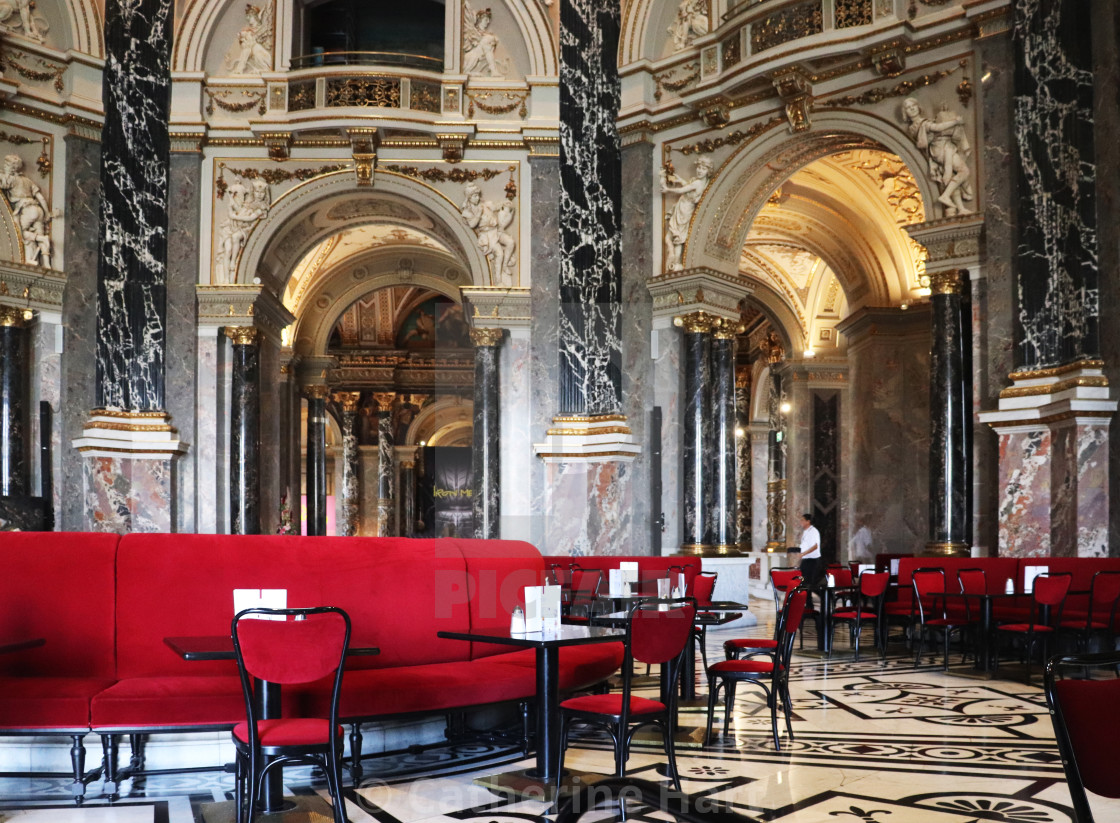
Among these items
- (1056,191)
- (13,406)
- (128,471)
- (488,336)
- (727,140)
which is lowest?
(128,471)

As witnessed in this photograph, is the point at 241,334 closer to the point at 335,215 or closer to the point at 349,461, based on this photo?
the point at 335,215

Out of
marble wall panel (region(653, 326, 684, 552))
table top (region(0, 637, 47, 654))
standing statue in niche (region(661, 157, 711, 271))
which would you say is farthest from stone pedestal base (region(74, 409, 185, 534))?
table top (region(0, 637, 47, 654))

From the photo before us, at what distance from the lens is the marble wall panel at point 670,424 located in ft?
44.1

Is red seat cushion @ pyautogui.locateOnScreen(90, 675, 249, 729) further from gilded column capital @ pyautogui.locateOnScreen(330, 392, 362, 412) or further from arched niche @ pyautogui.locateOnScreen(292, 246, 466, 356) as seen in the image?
gilded column capital @ pyautogui.locateOnScreen(330, 392, 362, 412)

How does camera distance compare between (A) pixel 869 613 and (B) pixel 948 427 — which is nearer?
(A) pixel 869 613

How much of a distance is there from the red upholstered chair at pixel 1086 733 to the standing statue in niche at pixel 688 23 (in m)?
12.4

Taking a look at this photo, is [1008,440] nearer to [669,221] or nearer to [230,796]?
[669,221]

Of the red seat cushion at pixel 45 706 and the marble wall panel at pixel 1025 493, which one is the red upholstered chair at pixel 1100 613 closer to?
the marble wall panel at pixel 1025 493

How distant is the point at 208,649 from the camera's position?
4.07m

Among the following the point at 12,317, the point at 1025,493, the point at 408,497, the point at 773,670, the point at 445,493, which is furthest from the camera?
the point at 445,493

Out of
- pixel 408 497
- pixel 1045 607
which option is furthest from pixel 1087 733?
pixel 408 497

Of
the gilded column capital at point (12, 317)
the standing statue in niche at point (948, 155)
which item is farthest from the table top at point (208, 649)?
the gilded column capital at point (12, 317)

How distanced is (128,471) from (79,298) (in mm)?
2508

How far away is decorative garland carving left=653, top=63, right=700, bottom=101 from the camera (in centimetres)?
1343
